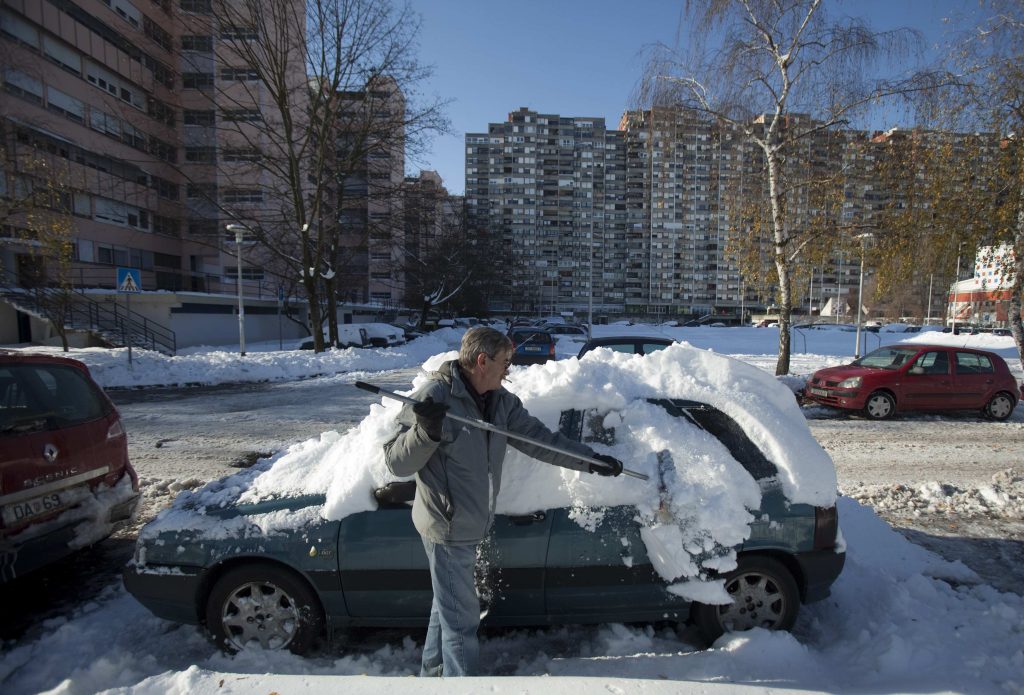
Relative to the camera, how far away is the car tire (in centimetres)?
987

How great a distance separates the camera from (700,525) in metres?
2.77

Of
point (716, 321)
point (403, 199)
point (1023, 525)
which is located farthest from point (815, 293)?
point (1023, 525)

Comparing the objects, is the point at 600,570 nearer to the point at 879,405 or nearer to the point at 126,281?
the point at 879,405

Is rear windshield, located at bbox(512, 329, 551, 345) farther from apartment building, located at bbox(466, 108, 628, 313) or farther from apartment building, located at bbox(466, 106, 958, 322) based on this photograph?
apartment building, located at bbox(466, 108, 628, 313)

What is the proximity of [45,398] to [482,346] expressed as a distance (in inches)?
144

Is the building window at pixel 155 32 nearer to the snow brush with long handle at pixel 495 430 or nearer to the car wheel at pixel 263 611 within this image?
the car wheel at pixel 263 611

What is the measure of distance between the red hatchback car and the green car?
909 millimetres

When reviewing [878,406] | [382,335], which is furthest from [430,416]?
[382,335]

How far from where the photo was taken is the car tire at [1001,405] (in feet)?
32.4

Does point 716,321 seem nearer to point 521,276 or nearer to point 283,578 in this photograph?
point 521,276

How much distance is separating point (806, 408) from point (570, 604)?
10104 mm

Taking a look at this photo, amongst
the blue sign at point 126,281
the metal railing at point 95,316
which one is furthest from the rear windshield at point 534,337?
the metal railing at point 95,316

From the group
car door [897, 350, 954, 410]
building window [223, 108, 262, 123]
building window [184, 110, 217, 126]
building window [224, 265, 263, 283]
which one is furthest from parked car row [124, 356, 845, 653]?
building window [184, 110, 217, 126]

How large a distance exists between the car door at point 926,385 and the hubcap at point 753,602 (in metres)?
9.15
